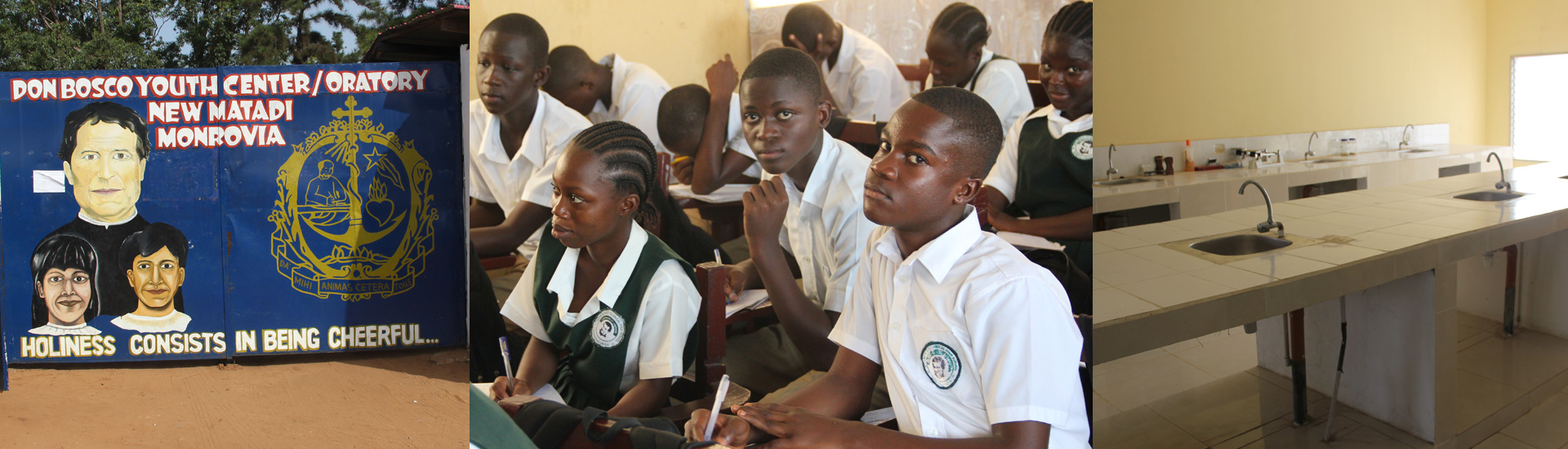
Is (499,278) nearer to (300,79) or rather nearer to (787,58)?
(787,58)

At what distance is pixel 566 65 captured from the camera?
2.01m

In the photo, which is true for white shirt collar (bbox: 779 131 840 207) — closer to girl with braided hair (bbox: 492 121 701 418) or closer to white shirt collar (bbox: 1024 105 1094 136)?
girl with braided hair (bbox: 492 121 701 418)

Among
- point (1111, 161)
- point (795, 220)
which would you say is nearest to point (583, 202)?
point (795, 220)

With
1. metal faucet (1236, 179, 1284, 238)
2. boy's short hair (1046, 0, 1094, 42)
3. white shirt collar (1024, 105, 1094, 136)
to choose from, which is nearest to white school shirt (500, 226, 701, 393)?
white shirt collar (1024, 105, 1094, 136)

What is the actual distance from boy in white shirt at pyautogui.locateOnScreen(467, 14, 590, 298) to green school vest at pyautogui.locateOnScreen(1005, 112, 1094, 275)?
100 cm

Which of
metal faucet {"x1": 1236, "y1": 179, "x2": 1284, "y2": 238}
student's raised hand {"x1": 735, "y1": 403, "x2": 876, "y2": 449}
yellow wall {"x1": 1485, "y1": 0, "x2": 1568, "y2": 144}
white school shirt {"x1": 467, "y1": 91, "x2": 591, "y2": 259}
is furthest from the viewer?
metal faucet {"x1": 1236, "y1": 179, "x2": 1284, "y2": 238}

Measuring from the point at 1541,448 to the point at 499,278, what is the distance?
3.27m

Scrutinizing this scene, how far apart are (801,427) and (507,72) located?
1.05 metres

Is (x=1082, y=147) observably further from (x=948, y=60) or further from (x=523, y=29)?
(x=523, y=29)

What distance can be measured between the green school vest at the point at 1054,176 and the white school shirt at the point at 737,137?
584mm

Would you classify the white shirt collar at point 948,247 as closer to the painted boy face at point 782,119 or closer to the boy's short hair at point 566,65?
the painted boy face at point 782,119

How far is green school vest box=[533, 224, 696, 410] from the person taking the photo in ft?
6.79

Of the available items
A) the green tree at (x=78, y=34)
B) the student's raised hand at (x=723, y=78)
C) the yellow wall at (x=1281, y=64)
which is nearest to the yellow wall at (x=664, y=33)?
the student's raised hand at (x=723, y=78)

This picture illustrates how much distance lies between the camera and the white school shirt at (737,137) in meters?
2.01
